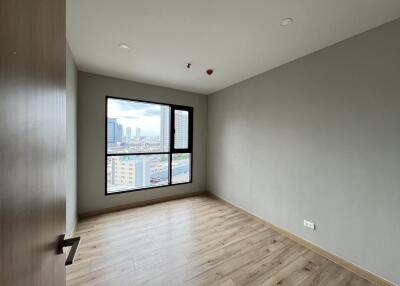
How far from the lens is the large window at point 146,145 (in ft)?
10.9

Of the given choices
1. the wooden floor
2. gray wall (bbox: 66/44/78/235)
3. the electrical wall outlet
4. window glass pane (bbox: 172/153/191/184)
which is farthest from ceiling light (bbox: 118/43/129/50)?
the electrical wall outlet

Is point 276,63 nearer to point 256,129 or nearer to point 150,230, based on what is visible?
point 256,129

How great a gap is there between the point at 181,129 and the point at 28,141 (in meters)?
3.66

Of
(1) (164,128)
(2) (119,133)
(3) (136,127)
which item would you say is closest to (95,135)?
(2) (119,133)

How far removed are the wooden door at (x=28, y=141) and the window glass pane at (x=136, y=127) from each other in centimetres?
282

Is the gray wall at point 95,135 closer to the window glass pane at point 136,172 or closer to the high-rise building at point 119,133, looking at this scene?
the window glass pane at point 136,172

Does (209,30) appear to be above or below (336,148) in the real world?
above

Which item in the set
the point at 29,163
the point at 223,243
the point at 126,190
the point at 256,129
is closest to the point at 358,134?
the point at 256,129

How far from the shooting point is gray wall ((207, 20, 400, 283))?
170 cm

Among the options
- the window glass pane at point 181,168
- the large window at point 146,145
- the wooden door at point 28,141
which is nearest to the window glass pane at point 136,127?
the large window at point 146,145

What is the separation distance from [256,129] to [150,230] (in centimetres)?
239

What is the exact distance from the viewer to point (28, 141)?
1.49 feet

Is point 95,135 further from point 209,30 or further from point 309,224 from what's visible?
point 309,224

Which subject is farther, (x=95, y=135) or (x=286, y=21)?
(x=95, y=135)
